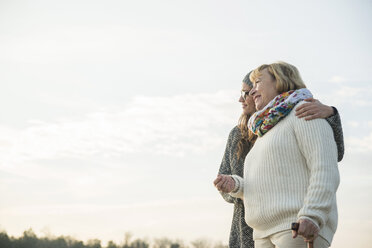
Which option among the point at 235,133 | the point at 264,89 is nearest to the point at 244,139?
the point at 235,133

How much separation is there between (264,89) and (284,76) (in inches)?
5.3

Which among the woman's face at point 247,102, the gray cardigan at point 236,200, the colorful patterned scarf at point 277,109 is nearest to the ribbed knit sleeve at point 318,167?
the colorful patterned scarf at point 277,109

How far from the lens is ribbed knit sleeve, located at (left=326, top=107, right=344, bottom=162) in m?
2.74

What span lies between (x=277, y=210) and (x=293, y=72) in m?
0.84

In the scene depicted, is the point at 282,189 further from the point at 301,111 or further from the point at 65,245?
the point at 65,245

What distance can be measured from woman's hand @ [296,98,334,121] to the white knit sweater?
0.09 ft

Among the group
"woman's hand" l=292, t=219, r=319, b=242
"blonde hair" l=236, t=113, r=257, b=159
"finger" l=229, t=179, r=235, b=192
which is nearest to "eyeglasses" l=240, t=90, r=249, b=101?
"blonde hair" l=236, t=113, r=257, b=159

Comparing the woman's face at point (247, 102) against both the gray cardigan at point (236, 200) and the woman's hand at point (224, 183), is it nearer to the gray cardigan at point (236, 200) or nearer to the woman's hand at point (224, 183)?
the gray cardigan at point (236, 200)

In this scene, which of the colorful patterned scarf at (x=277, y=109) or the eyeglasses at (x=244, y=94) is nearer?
the colorful patterned scarf at (x=277, y=109)

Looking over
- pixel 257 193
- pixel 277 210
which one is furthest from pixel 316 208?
pixel 257 193

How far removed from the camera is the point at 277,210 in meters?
2.56

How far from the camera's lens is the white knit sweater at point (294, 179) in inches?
95.6

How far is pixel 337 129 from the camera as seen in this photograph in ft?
9.11

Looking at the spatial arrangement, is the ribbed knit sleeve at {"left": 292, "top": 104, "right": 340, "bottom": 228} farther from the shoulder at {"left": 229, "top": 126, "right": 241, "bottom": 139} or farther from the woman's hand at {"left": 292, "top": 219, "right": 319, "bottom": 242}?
the shoulder at {"left": 229, "top": 126, "right": 241, "bottom": 139}
